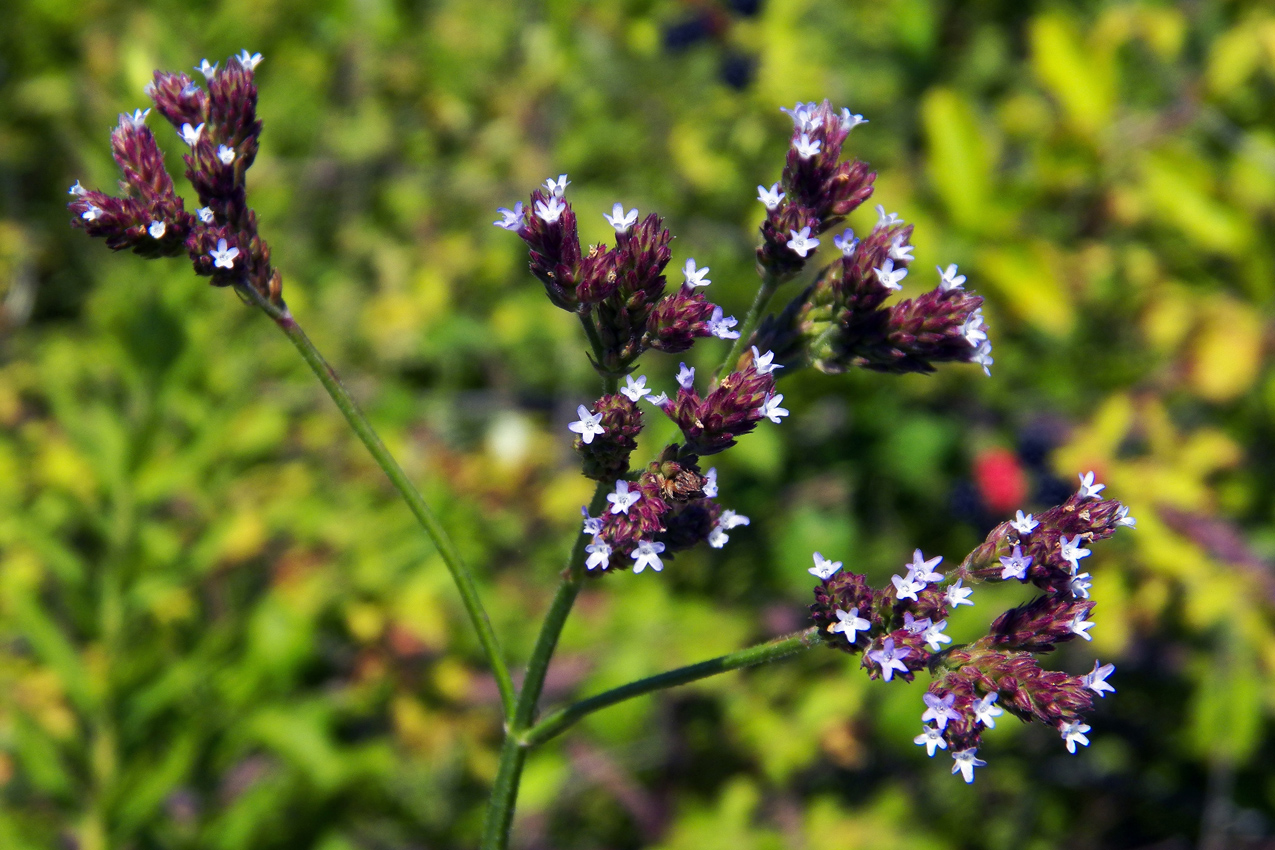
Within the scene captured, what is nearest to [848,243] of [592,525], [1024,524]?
[1024,524]

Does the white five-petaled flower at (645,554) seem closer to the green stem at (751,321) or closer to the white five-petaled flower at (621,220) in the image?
the green stem at (751,321)

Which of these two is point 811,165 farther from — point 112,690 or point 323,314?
point 323,314

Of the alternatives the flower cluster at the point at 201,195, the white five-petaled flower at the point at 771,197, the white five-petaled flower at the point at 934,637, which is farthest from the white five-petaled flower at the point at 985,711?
the flower cluster at the point at 201,195

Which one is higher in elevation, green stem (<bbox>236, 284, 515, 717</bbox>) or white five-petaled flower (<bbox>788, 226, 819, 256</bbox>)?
white five-petaled flower (<bbox>788, 226, 819, 256</bbox>)

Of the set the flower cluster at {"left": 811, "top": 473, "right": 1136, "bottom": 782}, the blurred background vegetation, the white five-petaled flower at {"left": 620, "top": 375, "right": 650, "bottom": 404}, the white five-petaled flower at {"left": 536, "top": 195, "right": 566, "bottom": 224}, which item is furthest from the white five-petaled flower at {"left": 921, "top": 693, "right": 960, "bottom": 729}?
the blurred background vegetation

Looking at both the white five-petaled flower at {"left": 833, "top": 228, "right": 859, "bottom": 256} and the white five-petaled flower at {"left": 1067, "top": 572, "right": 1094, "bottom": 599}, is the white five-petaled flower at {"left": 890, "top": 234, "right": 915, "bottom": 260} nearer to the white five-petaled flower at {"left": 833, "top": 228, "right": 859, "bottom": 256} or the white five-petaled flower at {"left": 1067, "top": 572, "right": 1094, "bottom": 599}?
the white five-petaled flower at {"left": 833, "top": 228, "right": 859, "bottom": 256}

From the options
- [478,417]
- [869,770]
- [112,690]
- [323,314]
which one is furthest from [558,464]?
[112,690]
